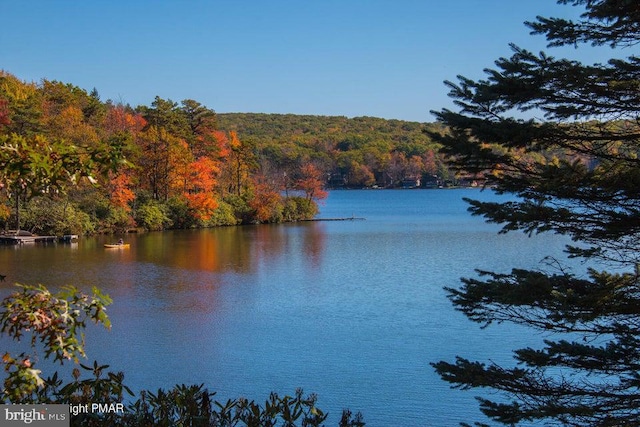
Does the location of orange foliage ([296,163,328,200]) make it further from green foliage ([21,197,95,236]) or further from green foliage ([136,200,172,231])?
green foliage ([21,197,95,236])

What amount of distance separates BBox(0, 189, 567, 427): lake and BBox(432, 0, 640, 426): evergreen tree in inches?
132

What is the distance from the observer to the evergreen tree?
467 centimetres

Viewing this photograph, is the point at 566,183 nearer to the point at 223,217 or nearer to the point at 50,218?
the point at 50,218

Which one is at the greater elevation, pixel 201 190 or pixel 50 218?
pixel 201 190

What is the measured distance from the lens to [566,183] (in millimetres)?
4688

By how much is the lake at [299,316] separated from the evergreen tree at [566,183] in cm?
334

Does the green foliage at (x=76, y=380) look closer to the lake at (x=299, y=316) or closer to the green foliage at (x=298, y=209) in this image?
the lake at (x=299, y=316)

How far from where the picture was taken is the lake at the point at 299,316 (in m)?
9.08

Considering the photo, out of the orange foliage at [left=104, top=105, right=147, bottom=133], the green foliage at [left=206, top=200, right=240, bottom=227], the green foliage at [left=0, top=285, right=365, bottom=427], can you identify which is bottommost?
the green foliage at [left=206, top=200, right=240, bottom=227]

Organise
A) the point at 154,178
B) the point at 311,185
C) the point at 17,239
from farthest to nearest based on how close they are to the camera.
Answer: the point at 311,185
the point at 154,178
the point at 17,239

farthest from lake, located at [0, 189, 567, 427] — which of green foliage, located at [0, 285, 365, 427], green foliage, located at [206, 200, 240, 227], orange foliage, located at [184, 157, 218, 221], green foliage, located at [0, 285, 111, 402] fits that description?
green foliage, located at [206, 200, 240, 227]

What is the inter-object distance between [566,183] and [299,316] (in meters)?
9.38

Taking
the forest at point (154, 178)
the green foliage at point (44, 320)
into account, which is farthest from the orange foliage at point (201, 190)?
the green foliage at point (44, 320)

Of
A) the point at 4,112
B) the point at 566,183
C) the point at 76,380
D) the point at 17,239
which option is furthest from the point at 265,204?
the point at 76,380
